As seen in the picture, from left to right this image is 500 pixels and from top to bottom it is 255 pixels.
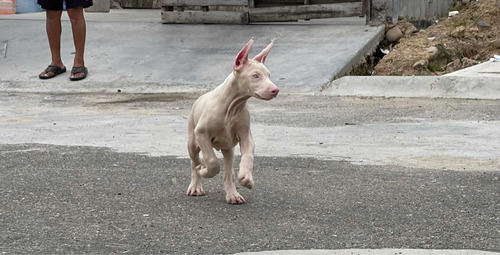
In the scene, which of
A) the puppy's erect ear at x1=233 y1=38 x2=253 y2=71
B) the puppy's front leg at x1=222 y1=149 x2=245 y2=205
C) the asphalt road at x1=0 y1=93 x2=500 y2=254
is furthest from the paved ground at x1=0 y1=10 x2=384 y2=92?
the puppy's erect ear at x1=233 y1=38 x2=253 y2=71

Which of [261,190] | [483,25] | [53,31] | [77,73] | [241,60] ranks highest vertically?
[241,60]

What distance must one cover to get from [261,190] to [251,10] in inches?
308

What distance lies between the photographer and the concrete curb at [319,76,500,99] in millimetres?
8805

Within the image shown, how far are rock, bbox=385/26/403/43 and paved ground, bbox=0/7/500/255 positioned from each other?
74.3 inches

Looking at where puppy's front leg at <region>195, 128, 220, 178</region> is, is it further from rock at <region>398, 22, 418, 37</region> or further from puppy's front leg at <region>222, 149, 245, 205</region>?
rock at <region>398, 22, 418, 37</region>

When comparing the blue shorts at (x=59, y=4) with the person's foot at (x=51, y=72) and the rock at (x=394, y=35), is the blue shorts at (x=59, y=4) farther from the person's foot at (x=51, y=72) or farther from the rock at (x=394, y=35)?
the rock at (x=394, y=35)

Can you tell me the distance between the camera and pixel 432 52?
1067 centimetres

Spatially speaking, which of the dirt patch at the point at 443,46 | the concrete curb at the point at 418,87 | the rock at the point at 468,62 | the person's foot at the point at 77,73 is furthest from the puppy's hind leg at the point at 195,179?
the rock at the point at 468,62

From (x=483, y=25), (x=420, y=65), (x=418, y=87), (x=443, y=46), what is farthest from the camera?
(x=483, y=25)

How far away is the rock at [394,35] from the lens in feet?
38.5

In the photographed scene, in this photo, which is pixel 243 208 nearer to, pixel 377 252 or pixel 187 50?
pixel 377 252

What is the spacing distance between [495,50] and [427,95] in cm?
272

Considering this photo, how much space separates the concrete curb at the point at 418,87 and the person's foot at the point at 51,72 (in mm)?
3513

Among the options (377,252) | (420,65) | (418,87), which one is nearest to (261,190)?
(377,252)
